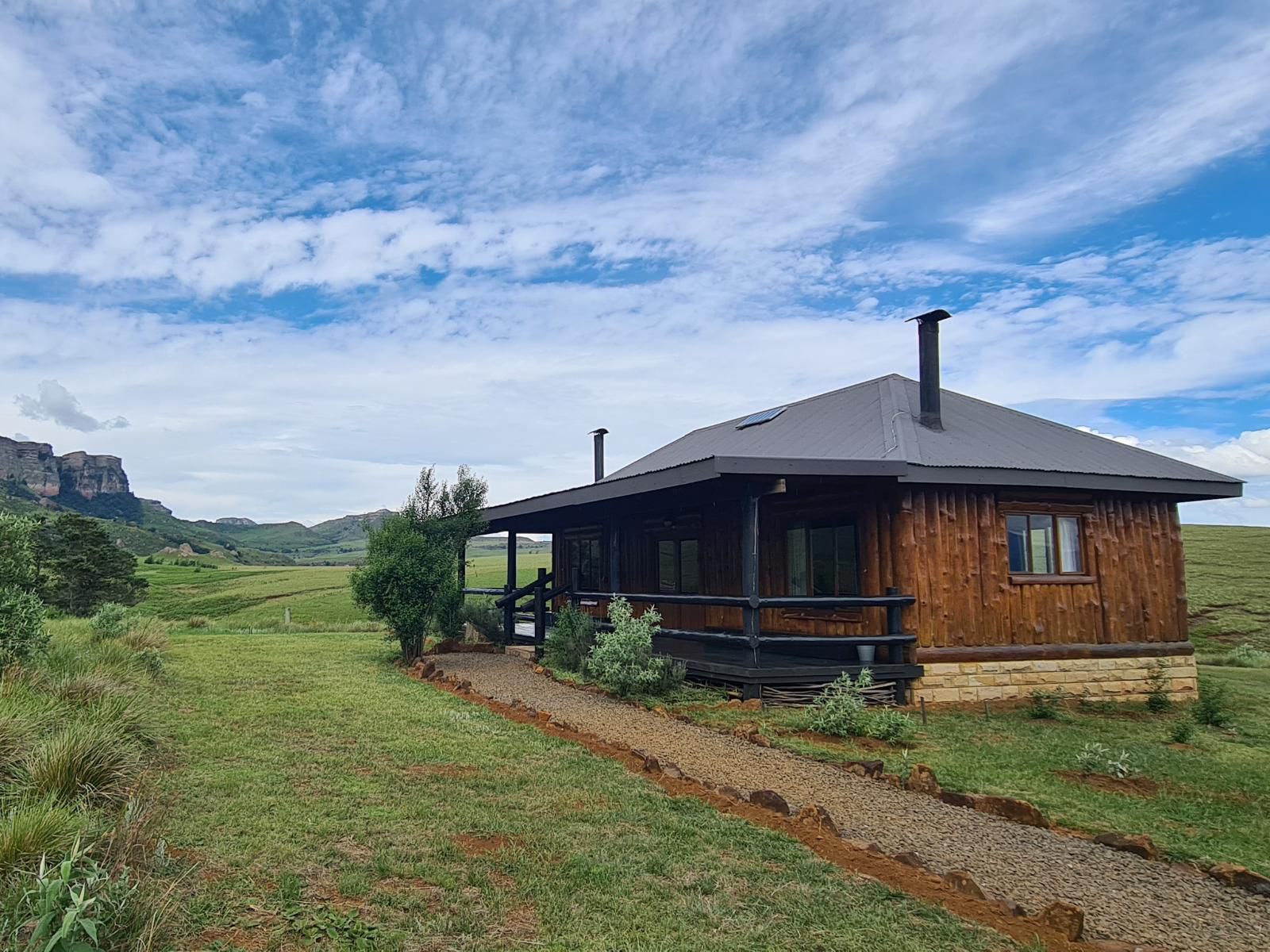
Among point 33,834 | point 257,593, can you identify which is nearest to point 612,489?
point 33,834

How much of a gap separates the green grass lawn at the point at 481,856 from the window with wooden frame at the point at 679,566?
25.5ft

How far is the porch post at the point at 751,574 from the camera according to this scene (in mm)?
9875

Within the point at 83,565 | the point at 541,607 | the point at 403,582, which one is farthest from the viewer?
the point at 83,565

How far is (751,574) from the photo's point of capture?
391 inches

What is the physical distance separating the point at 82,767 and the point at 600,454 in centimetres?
1625

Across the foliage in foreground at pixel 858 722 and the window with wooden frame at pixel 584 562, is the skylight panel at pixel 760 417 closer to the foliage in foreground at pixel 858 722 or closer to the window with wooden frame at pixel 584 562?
the window with wooden frame at pixel 584 562

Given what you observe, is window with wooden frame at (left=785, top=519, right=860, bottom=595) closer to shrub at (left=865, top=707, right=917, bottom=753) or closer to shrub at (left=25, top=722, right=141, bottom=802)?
shrub at (left=865, top=707, right=917, bottom=753)

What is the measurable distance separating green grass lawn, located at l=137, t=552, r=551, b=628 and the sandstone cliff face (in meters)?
86.3

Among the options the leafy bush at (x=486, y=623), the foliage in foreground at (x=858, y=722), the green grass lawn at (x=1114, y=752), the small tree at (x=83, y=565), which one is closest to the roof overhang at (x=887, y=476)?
the foliage in foreground at (x=858, y=722)

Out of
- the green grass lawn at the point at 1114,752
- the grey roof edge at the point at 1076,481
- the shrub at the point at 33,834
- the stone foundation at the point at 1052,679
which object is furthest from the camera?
the stone foundation at the point at 1052,679

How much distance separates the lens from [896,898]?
13.2 ft

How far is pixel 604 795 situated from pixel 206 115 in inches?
456

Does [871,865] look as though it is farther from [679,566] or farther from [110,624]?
[110,624]

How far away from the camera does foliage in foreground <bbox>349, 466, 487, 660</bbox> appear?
13.5 m
